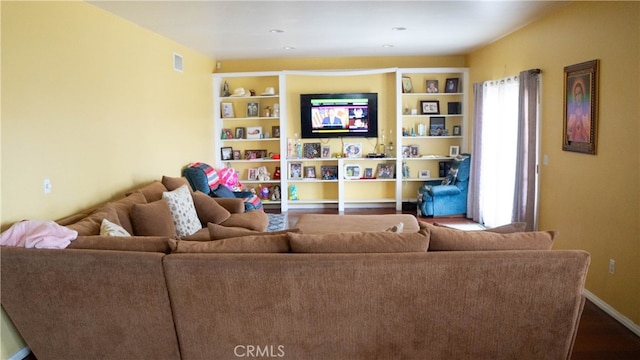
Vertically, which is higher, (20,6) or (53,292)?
(20,6)

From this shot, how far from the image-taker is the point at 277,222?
7.13 meters

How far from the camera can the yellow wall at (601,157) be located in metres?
3.50

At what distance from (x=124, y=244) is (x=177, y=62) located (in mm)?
4184

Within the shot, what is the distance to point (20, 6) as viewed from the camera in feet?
11.0

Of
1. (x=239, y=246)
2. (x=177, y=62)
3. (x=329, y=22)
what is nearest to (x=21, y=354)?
(x=239, y=246)

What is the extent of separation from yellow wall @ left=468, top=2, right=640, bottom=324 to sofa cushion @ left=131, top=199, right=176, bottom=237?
3.58m

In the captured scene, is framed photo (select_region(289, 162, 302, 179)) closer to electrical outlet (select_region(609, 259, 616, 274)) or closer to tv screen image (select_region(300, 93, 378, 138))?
tv screen image (select_region(300, 93, 378, 138))

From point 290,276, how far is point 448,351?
974mm

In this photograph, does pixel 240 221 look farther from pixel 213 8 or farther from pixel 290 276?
Result: pixel 290 276

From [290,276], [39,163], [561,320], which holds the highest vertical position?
[39,163]

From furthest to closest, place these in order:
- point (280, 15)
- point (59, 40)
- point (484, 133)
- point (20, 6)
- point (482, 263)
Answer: point (484, 133), point (280, 15), point (59, 40), point (20, 6), point (482, 263)

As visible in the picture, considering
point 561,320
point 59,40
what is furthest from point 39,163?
point 561,320

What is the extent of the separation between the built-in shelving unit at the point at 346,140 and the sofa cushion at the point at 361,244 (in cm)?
541

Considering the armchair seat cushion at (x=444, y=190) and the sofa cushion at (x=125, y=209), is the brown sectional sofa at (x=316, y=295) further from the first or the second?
the armchair seat cushion at (x=444, y=190)
